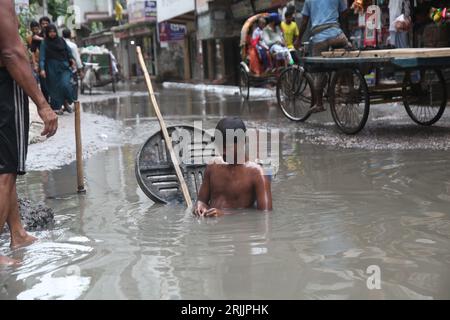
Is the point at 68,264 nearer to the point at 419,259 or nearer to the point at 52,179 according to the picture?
the point at 419,259

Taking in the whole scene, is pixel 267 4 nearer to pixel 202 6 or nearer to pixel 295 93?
pixel 202 6

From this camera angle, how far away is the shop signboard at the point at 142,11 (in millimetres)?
30375

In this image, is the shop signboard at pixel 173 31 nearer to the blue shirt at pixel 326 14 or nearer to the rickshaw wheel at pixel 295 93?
the rickshaw wheel at pixel 295 93

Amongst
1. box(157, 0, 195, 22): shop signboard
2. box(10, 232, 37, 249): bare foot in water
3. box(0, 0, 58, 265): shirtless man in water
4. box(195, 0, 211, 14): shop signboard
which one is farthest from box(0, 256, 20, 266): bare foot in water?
box(157, 0, 195, 22): shop signboard

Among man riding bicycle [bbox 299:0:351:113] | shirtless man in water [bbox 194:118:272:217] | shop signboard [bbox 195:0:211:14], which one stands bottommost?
shirtless man in water [bbox 194:118:272:217]

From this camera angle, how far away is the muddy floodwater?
100 inches

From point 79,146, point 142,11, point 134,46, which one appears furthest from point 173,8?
point 79,146

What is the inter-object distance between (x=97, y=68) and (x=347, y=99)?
48.6ft

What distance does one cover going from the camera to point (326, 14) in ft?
24.4

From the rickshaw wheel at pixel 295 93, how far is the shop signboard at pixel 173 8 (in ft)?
44.4

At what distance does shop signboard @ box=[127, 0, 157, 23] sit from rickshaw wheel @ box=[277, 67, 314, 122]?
74.2 ft

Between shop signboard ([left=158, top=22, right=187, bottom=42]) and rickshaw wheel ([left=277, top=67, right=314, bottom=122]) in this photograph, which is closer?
rickshaw wheel ([left=277, top=67, right=314, bottom=122])

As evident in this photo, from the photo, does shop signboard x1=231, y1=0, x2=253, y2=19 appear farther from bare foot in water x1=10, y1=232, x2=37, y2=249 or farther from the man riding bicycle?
bare foot in water x1=10, y1=232, x2=37, y2=249

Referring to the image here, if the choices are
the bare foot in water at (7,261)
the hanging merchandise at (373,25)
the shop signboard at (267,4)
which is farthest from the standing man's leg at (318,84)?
the shop signboard at (267,4)
